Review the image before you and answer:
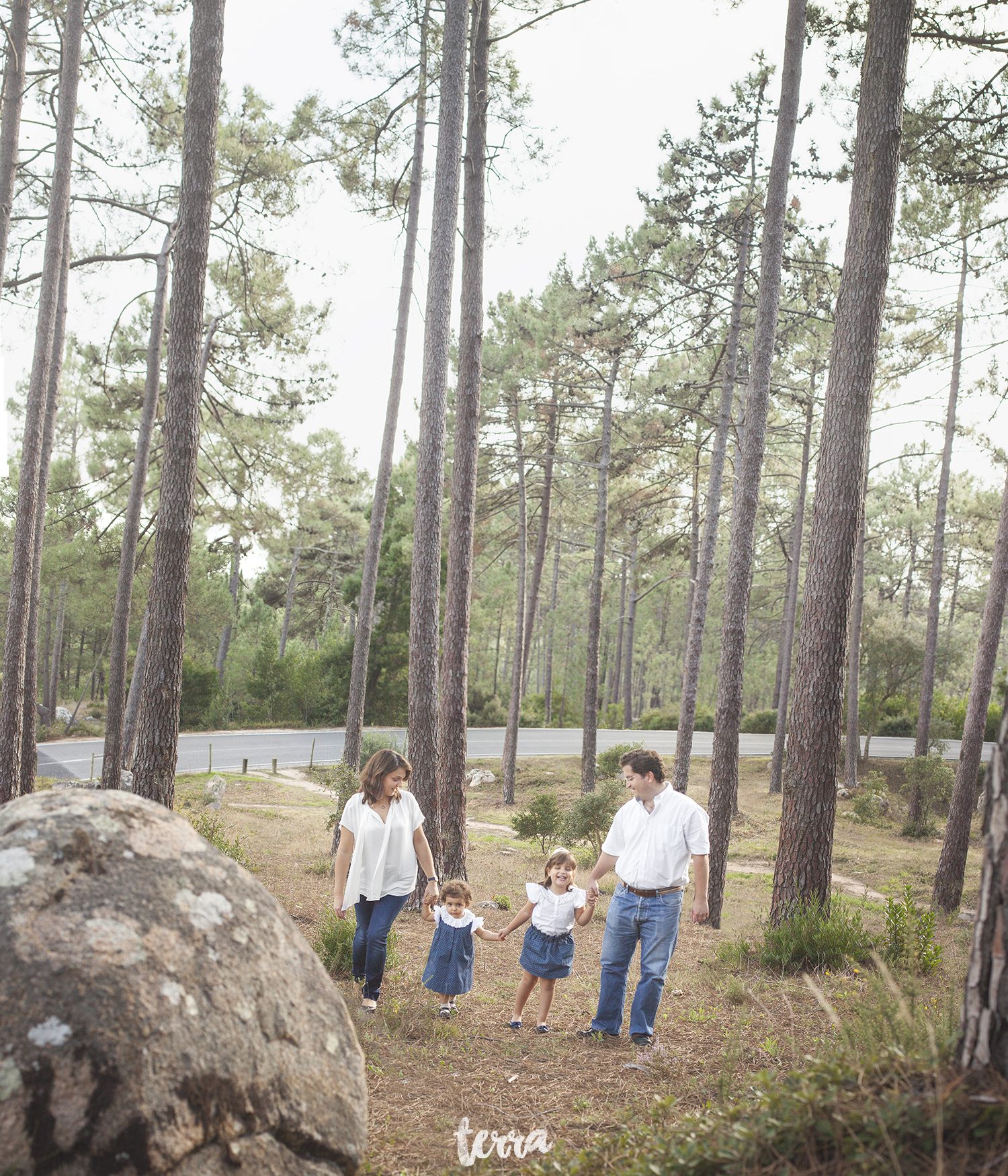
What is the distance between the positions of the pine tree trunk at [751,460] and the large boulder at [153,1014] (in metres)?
7.09

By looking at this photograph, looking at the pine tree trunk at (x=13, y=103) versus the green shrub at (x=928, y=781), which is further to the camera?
the green shrub at (x=928, y=781)

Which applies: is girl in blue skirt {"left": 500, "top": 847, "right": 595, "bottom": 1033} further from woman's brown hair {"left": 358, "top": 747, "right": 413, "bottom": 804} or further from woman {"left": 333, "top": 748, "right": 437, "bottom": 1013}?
woman's brown hair {"left": 358, "top": 747, "right": 413, "bottom": 804}

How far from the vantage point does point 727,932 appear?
347 inches

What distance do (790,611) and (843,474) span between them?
1832 centimetres

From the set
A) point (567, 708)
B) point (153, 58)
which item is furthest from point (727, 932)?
point (567, 708)

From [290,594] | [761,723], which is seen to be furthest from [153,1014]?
[290,594]

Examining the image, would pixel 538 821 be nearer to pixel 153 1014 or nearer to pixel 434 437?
pixel 434 437

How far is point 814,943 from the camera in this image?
235 inches

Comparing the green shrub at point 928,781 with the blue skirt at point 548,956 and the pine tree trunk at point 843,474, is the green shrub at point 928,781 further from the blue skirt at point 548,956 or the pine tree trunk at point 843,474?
the blue skirt at point 548,956

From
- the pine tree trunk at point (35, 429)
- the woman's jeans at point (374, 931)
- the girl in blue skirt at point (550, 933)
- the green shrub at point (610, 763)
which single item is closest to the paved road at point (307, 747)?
the green shrub at point (610, 763)

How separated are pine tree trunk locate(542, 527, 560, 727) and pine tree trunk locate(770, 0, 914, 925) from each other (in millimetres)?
24849

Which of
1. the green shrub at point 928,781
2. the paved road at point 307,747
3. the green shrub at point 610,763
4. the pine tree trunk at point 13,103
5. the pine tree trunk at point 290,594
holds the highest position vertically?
the pine tree trunk at point 13,103

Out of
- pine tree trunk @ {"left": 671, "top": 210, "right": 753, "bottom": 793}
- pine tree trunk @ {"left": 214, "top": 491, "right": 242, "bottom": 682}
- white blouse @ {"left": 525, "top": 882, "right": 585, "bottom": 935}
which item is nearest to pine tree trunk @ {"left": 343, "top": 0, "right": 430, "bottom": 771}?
pine tree trunk @ {"left": 671, "top": 210, "right": 753, "bottom": 793}

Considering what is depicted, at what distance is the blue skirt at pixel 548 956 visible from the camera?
16.4 feet
